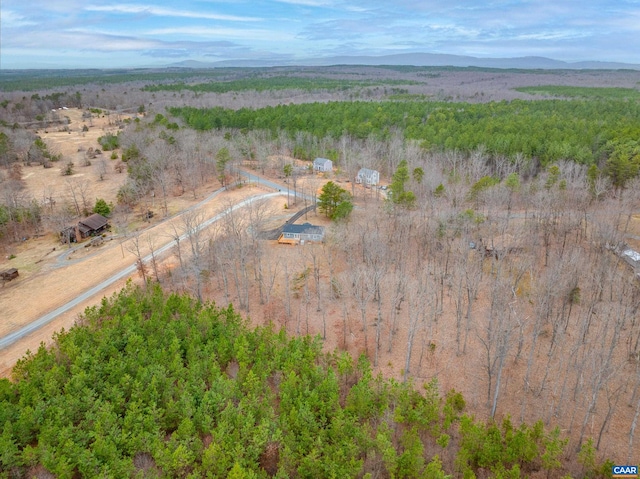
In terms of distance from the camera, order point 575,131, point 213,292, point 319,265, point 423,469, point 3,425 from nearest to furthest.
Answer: point 423,469, point 3,425, point 213,292, point 319,265, point 575,131

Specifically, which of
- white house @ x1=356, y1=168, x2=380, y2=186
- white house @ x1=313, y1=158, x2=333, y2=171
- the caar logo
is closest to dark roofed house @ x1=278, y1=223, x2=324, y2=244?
white house @ x1=356, y1=168, x2=380, y2=186

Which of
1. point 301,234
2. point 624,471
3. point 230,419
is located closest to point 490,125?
point 301,234

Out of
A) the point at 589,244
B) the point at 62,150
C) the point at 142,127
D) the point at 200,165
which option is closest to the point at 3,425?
the point at 589,244

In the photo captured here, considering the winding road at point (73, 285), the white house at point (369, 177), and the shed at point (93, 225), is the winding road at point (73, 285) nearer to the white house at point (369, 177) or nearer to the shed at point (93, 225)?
the shed at point (93, 225)

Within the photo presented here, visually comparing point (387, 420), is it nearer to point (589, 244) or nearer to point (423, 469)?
point (423, 469)

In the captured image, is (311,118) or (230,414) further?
(311,118)

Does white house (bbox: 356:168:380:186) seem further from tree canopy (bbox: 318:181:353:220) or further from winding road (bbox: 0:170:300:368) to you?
winding road (bbox: 0:170:300:368)

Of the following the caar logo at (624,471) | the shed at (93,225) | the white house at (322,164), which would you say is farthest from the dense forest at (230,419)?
the white house at (322,164)
